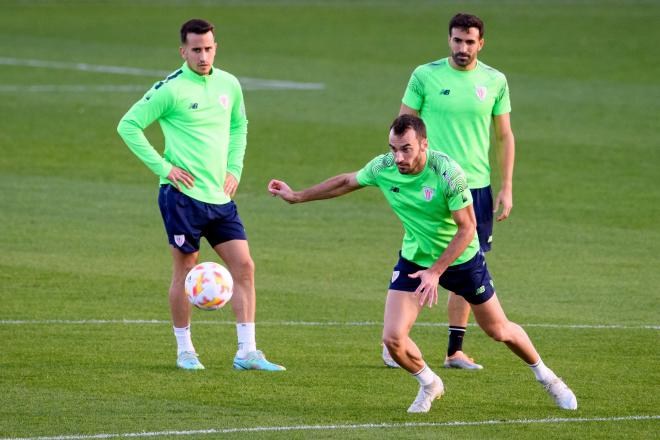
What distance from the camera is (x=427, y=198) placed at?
972cm

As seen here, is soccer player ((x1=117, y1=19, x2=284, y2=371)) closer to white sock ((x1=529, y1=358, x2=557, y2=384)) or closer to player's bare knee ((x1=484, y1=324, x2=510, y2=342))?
player's bare knee ((x1=484, y1=324, x2=510, y2=342))

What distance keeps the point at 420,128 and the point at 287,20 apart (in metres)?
38.3

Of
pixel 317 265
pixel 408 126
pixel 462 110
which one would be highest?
pixel 462 110

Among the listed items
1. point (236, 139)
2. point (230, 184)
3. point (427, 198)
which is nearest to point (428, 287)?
point (427, 198)

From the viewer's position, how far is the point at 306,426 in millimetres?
9516

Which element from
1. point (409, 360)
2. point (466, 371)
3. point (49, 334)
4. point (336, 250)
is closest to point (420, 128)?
point (409, 360)

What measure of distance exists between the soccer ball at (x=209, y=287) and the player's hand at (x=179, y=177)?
687mm

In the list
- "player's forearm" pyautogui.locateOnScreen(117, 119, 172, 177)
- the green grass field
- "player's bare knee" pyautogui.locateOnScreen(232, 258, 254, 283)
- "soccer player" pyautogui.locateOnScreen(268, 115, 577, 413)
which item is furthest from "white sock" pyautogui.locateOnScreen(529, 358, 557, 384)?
"player's forearm" pyautogui.locateOnScreen(117, 119, 172, 177)

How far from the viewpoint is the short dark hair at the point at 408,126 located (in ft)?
31.0

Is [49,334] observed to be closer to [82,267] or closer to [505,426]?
[82,267]

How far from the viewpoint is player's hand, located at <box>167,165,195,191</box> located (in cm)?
1110

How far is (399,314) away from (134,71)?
988 inches

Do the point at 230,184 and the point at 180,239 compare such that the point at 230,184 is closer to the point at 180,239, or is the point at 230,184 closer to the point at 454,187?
the point at 180,239

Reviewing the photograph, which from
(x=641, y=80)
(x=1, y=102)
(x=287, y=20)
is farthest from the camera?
(x=287, y=20)
